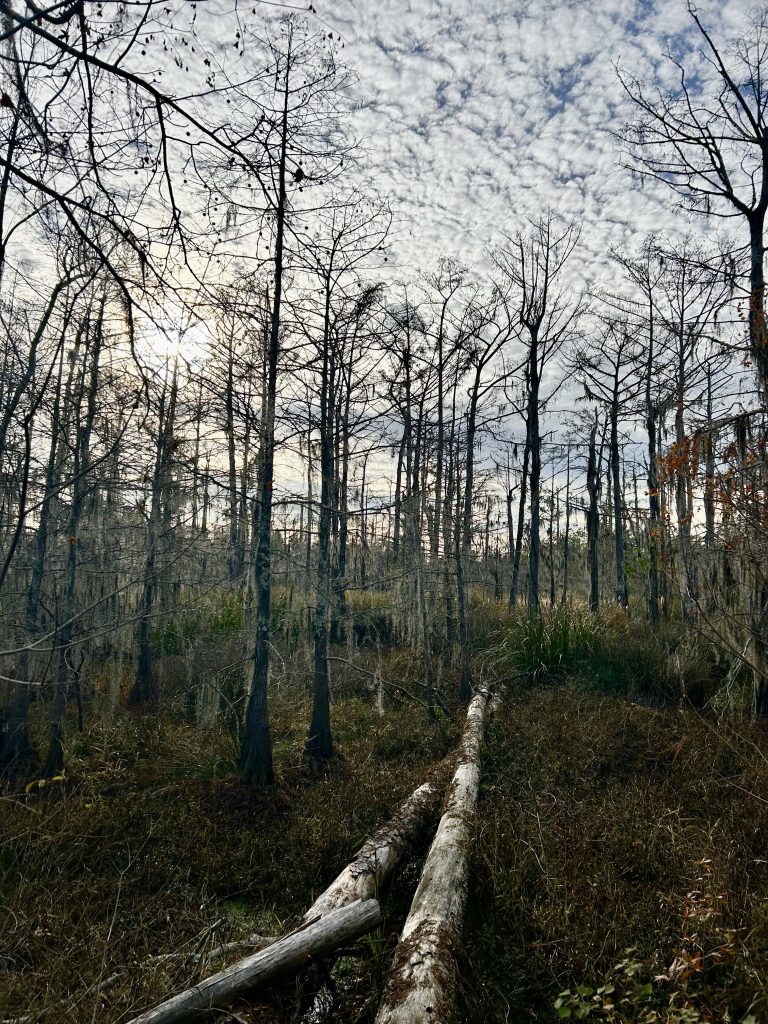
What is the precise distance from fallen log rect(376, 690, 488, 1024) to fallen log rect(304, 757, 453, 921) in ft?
1.00

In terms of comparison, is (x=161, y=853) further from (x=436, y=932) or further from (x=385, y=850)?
(x=436, y=932)

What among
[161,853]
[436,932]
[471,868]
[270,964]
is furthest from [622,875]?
[161,853]

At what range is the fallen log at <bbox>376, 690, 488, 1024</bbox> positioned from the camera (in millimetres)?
3088

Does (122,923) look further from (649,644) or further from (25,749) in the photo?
(649,644)

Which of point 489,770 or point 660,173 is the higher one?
point 660,173

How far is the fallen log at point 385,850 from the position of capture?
441 cm

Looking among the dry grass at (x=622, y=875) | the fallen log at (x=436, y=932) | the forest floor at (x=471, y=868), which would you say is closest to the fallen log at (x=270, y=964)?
the forest floor at (x=471, y=868)

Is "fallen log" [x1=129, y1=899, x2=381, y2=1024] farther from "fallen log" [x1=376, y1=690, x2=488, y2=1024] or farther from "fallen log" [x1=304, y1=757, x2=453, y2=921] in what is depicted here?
"fallen log" [x1=376, y1=690, x2=488, y2=1024]

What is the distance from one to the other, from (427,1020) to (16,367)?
8.61 meters

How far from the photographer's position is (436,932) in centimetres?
378

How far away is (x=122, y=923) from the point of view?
4641 millimetres

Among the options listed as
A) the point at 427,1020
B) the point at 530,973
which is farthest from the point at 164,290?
the point at 530,973

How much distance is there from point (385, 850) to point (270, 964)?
173 centimetres

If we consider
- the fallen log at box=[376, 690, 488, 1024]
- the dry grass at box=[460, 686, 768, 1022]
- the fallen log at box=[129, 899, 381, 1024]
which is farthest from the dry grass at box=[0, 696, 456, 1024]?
the dry grass at box=[460, 686, 768, 1022]
